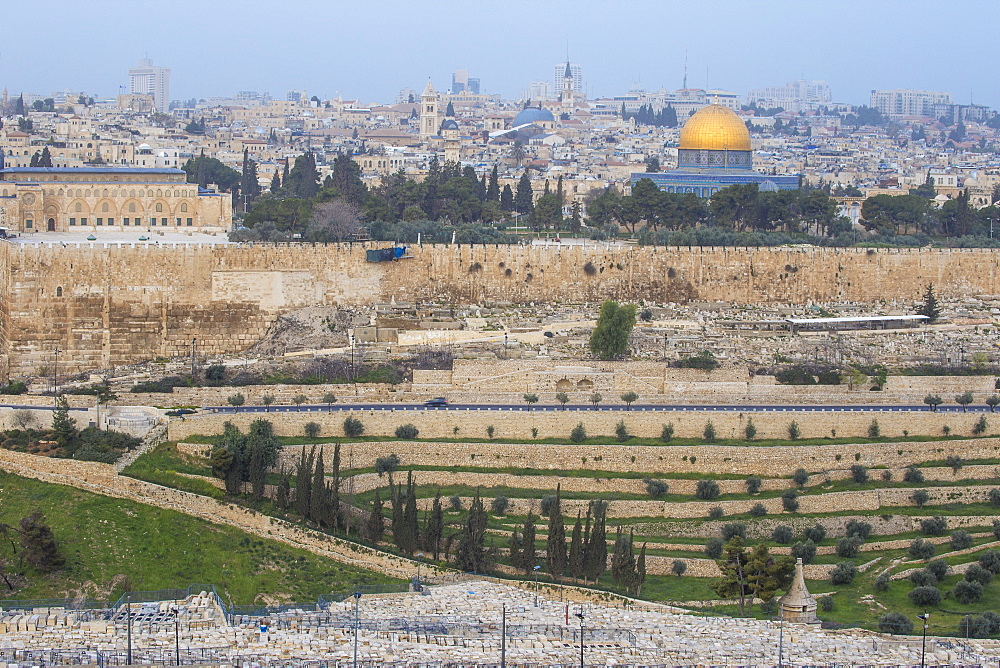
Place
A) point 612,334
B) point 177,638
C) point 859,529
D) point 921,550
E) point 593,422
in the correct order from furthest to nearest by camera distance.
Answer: point 612,334 → point 593,422 → point 859,529 → point 921,550 → point 177,638

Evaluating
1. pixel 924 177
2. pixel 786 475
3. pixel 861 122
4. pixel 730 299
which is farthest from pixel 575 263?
pixel 861 122

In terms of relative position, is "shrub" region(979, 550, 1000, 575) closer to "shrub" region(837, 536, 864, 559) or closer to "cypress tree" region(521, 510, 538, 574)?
"shrub" region(837, 536, 864, 559)

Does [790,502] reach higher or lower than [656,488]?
lower

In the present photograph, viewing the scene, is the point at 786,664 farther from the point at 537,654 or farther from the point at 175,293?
the point at 175,293

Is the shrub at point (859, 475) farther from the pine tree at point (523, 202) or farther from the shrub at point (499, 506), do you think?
the pine tree at point (523, 202)

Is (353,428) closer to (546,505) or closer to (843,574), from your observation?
(546,505)

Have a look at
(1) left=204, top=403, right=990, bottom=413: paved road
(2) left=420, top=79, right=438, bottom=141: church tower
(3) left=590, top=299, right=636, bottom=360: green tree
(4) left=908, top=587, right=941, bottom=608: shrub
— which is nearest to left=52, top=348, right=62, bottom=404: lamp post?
(1) left=204, top=403, right=990, bottom=413: paved road

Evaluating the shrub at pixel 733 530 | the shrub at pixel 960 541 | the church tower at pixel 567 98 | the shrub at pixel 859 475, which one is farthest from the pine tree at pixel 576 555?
the church tower at pixel 567 98

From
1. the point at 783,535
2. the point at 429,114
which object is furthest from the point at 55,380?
the point at 429,114
